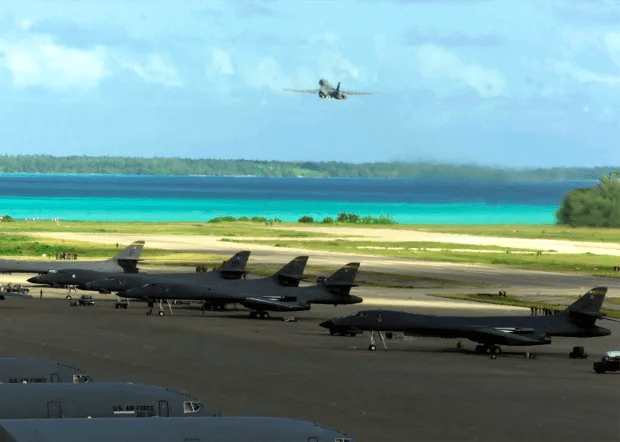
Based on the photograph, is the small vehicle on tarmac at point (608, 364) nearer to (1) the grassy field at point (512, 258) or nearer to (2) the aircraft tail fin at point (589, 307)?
(2) the aircraft tail fin at point (589, 307)

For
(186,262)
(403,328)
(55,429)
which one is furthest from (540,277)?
(55,429)

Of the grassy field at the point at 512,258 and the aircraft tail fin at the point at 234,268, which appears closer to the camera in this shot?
the aircraft tail fin at the point at 234,268

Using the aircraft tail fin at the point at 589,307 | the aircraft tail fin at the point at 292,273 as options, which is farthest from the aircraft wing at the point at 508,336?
the aircraft tail fin at the point at 292,273

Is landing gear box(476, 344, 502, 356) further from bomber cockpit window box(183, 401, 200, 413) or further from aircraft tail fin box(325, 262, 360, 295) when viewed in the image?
bomber cockpit window box(183, 401, 200, 413)

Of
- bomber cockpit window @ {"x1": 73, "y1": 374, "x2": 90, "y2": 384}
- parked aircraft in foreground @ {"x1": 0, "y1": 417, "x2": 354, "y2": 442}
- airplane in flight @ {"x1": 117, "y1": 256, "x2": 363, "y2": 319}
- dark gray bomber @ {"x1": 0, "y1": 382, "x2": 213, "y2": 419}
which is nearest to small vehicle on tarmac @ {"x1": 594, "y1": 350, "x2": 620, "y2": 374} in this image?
airplane in flight @ {"x1": 117, "y1": 256, "x2": 363, "y2": 319}

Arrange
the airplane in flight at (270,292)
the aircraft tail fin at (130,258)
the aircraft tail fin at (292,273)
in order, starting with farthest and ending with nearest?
the aircraft tail fin at (130,258) → the aircraft tail fin at (292,273) → the airplane in flight at (270,292)

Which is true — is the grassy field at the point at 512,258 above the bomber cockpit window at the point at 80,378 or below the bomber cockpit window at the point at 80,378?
above

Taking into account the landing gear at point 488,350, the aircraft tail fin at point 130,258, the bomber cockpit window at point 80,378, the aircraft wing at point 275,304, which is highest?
the aircraft tail fin at point 130,258
